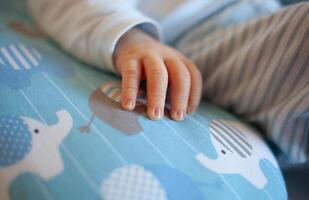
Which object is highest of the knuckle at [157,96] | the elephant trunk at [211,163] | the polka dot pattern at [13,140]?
the knuckle at [157,96]

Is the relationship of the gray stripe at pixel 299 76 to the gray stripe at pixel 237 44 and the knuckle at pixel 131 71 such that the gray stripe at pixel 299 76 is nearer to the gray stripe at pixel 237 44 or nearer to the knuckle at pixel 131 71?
the gray stripe at pixel 237 44

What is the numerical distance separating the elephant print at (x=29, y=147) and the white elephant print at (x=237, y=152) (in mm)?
120

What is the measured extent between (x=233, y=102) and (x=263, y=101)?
0.04 meters

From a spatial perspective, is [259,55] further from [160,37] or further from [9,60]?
[9,60]

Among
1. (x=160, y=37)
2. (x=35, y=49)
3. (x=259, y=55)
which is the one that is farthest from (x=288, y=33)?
(x=35, y=49)

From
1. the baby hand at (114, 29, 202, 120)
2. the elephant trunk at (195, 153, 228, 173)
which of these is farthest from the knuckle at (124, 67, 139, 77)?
the elephant trunk at (195, 153, 228, 173)

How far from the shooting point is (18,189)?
0.24 m

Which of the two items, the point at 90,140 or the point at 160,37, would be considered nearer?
the point at 90,140

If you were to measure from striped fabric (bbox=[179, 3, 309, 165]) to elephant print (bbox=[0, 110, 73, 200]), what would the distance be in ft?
0.69

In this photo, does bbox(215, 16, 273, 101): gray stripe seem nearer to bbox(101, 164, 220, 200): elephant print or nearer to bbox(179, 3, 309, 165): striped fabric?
bbox(179, 3, 309, 165): striped fabric

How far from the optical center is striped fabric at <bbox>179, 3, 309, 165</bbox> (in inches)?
14.3

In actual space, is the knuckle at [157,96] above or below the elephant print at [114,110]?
above

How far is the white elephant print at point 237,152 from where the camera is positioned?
31 cm

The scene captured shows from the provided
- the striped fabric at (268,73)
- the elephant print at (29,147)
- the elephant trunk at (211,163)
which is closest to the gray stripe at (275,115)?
the striped fabric at (268,73)
